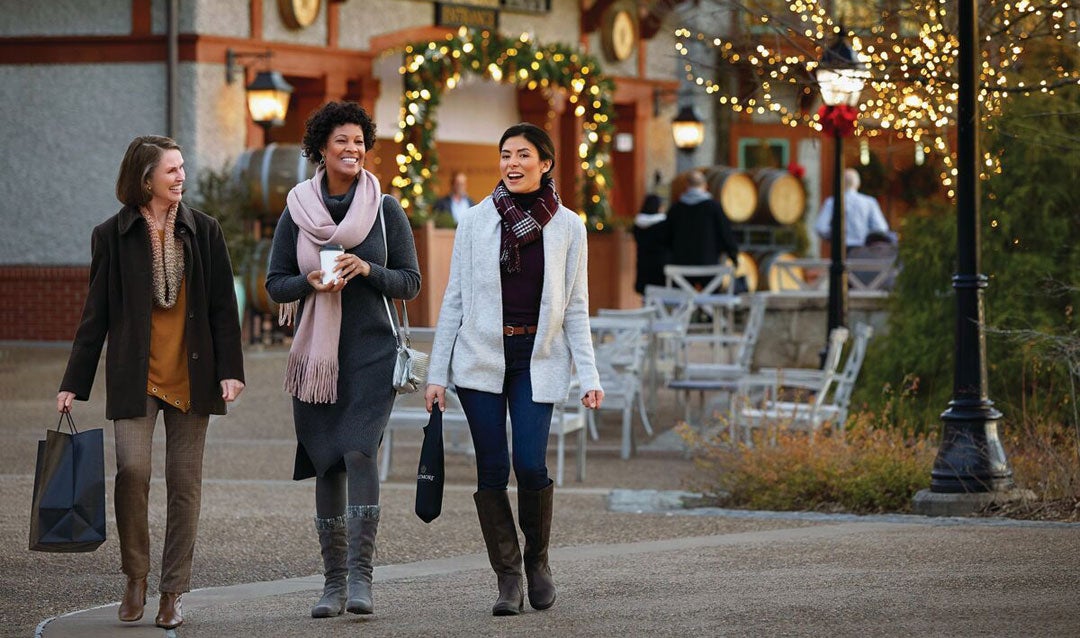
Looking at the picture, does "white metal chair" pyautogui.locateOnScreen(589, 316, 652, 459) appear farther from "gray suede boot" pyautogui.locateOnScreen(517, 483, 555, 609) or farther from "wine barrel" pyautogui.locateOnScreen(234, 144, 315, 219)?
"wine barrel" pyautogui.locateOnScreen(234, 144, 315, 219)

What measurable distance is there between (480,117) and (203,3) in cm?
763

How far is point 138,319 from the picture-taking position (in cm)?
631

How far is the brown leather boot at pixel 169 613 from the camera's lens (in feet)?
20.6

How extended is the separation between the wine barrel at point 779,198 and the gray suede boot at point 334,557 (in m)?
21.7

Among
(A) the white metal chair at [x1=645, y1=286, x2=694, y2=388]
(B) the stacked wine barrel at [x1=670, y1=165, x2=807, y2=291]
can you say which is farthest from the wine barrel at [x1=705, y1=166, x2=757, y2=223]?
(A) the white metal chair at [x1=645, y1=286, x2=694, y2=388]

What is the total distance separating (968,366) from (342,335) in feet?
12.1

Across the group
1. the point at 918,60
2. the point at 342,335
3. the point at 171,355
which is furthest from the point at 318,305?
the point at 918,60

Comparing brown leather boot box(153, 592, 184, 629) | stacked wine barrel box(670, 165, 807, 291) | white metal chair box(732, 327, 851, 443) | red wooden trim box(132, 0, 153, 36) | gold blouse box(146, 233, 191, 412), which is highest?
red wooden trim box(132, 0, 153, 36)

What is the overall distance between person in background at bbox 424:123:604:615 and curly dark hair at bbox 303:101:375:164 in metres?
0.51

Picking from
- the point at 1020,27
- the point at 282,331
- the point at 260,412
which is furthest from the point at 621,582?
the point at 282,331

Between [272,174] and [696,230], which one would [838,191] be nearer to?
[696,230]

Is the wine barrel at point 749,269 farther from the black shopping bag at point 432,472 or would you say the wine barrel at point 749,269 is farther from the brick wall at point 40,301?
the black shopping bag at point 432,472

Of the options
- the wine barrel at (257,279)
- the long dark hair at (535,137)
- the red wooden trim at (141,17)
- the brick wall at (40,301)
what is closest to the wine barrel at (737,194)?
the wine barrel at (257,279)

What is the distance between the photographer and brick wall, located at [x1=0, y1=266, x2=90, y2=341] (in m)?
21.2
